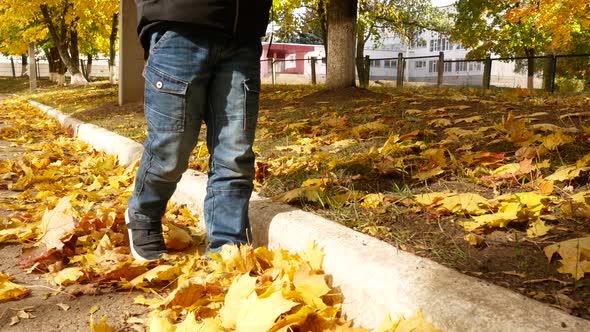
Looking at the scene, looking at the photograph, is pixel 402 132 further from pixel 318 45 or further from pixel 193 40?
pixel 318 45

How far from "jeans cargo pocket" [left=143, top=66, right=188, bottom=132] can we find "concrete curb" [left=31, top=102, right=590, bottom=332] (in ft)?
2.02

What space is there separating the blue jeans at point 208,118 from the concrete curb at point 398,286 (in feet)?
0.77

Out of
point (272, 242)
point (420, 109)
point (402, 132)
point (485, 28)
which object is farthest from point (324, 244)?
point (485, 28)

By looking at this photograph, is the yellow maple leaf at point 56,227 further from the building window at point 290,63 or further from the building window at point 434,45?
the building window at point 434,45

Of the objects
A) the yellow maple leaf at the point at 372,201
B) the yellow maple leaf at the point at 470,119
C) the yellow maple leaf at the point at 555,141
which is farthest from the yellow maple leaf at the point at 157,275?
the yellow maple leaf at the point at 470,119

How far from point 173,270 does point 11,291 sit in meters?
0.63

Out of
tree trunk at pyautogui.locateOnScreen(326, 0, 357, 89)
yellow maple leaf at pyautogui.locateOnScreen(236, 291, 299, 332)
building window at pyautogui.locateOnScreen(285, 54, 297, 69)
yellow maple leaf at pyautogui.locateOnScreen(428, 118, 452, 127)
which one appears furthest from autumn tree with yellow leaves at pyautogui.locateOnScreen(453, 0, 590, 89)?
yellow maple leaf at pyautogui.locateOnScreen(236, 291, 299, 332)

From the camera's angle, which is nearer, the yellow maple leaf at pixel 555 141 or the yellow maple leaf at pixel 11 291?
the yellow maple leaf at pixel 11 291

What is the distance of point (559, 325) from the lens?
1.20 meters

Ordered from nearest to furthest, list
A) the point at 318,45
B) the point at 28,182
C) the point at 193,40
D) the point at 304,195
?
the point at 193,40
the point at 304,195
the point at 28,182
the point at 318,45

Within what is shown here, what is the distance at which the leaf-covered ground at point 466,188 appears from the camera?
5.52ft

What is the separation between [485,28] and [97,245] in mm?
28354

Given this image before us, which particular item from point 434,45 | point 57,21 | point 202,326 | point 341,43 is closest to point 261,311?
point 202,326

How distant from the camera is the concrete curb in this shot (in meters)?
1.27
